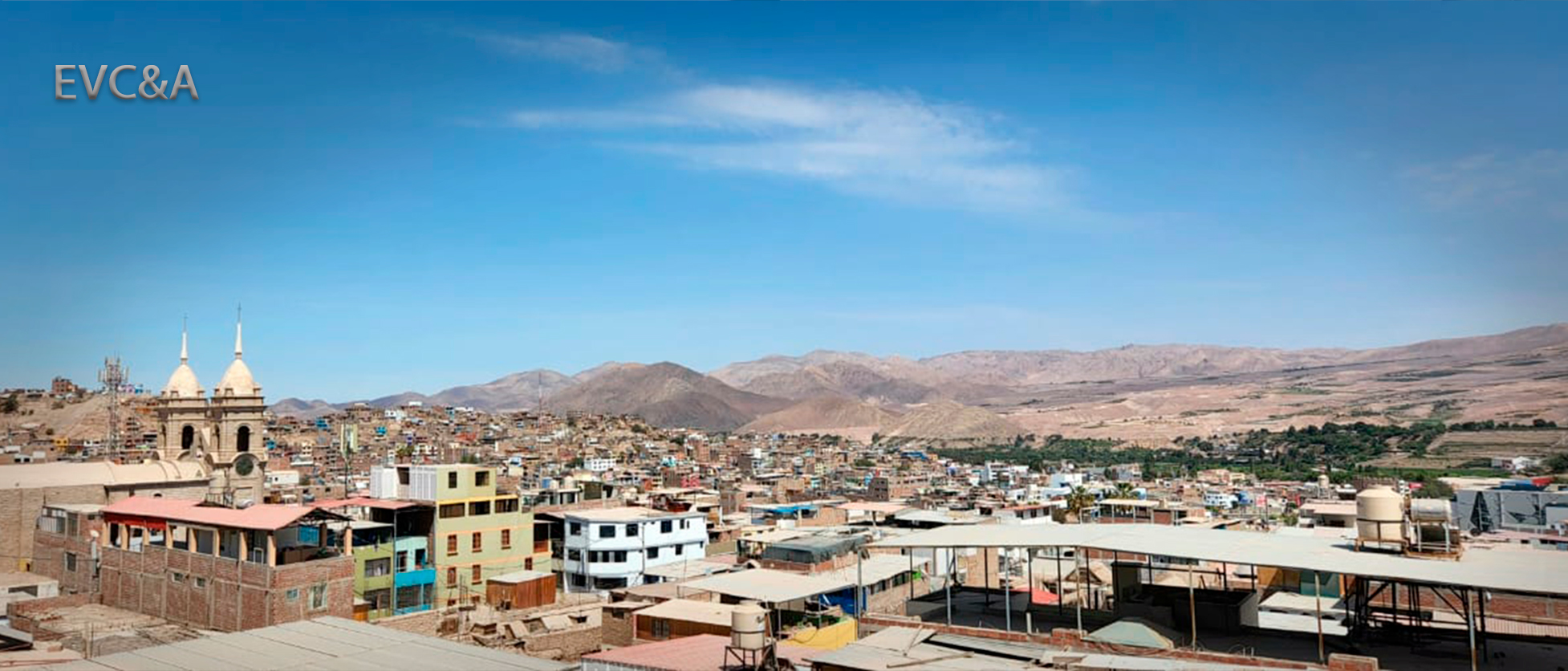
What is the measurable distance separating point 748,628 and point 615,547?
88.0ft

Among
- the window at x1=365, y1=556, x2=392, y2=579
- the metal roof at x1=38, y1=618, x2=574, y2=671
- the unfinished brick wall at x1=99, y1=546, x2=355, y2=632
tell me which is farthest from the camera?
the window at x1=365, y1=556, x2=392, y2=579

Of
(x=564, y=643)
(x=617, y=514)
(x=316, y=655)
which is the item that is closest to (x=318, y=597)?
(x=564, y=643)

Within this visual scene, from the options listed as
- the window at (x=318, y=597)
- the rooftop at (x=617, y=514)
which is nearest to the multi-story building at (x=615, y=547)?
the rooftop at (x=617, y=514)

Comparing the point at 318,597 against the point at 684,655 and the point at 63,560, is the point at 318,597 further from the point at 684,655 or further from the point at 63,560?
the point at 684,655

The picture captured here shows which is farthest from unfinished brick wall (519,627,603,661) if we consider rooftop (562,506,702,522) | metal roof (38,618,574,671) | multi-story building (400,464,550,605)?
rooftop (562,506,702,522)

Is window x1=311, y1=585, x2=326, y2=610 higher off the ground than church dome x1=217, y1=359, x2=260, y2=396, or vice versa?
church dome x1=217, y1=359, x2=260, y2=396

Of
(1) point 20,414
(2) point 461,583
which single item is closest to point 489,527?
(2) point 461,583

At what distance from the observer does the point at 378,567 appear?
35250 mm

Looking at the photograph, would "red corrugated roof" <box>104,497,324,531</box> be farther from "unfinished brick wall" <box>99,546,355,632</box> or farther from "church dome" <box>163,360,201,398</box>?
"church dome" <box>163,360,201,398</box>

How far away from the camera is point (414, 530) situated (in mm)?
37562

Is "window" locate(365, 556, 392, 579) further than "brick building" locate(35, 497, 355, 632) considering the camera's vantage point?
Yes

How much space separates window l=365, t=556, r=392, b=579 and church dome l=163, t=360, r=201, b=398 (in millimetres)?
18236

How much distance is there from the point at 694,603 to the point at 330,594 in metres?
9.64

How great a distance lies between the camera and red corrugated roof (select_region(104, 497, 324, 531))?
2709cm
